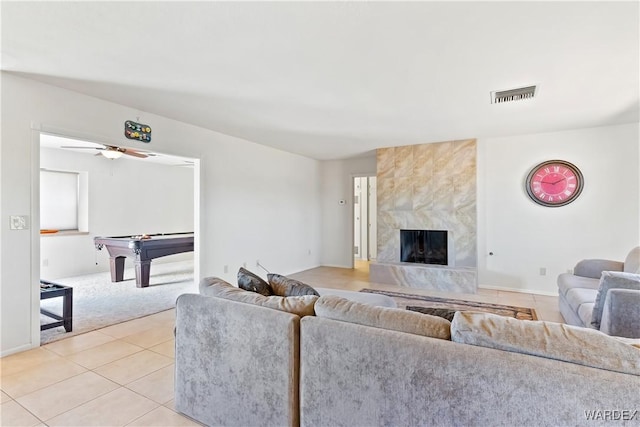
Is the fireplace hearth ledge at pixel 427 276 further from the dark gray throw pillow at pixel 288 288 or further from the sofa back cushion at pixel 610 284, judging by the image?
the dark gray throw pillow at pixel 288 288

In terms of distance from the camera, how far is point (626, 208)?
4352mm

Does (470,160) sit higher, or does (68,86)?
(68,86)

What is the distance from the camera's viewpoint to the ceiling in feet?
6.04

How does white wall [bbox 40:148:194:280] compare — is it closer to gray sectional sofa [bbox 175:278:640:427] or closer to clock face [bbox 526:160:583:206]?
gray sectional sofa [bbox 175:278:640:427]

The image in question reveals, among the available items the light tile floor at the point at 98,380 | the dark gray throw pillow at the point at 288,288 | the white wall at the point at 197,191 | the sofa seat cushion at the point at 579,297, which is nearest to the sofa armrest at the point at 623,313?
the sofa seat cushion at the point at 579,297

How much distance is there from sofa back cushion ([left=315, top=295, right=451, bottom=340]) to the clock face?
174 inches

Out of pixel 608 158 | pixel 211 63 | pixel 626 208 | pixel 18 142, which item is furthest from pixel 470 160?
pixel 18 142

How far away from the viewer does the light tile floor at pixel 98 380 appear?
1.88m

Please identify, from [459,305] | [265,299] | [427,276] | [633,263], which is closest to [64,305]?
[265,299]

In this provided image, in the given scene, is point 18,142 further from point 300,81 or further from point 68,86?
point 300,81

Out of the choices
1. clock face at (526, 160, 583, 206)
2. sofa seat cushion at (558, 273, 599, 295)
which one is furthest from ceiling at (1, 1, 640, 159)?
sofa seat cushion at (558, 273, 599, 295)

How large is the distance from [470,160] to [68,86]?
518cm

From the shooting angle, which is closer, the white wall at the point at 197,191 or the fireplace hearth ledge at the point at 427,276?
the white wall at the point at 197,191

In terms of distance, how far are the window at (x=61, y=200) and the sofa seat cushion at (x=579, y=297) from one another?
7.67 m
